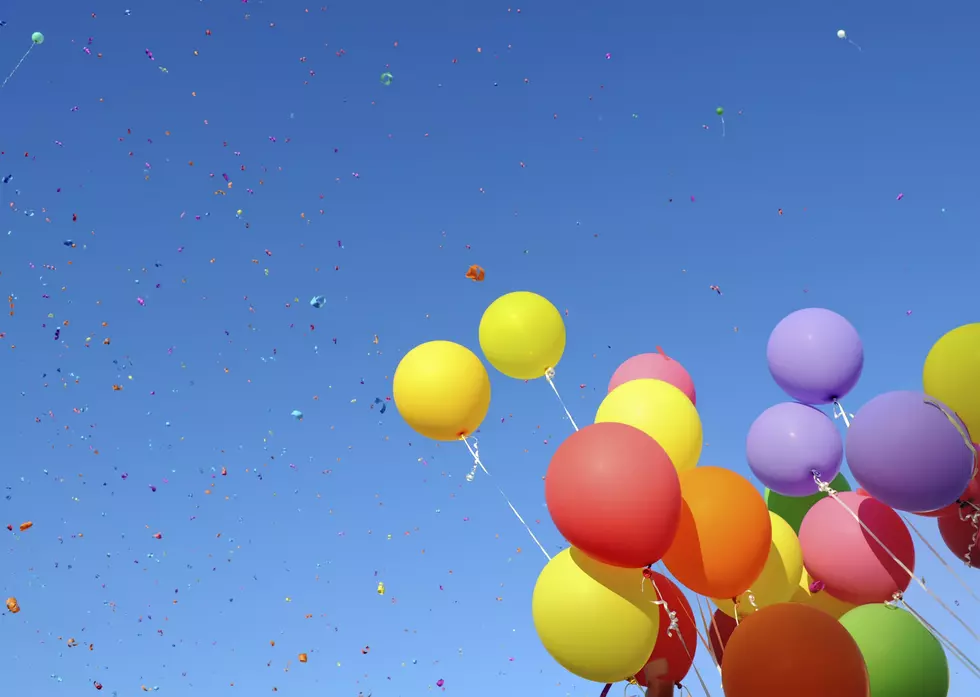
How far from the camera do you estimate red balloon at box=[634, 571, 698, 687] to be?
5.13m

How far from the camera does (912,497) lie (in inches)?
189

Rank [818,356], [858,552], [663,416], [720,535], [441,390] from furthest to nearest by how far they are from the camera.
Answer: [818,356] < [441,390] < [858,552] < [663,416] < [720,535]

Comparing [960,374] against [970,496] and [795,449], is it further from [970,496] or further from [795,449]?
[795,449]

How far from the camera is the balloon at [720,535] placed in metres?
4.52

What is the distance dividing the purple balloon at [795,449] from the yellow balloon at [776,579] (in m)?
0.41

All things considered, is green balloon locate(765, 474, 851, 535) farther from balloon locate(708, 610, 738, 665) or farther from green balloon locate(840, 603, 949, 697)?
green balloon locate(840, 603, 949, 697)

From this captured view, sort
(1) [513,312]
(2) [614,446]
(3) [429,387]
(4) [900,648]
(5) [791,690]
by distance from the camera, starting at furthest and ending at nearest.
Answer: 1. (1) [513,312]
2. (3) [429,387]
3. (4) [900,648]
4. (2) [614,446]
5. (5) [791,690]

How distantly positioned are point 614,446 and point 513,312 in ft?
6.19

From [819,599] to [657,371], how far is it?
1.89m

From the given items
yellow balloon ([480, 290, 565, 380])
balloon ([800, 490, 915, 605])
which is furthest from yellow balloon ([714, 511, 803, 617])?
yellow balloon ([480, 290, 565, 380])

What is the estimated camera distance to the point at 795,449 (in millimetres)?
5566

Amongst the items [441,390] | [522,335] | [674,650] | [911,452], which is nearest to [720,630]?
[674,650]

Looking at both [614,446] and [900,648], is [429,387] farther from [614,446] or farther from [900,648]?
[900,648]

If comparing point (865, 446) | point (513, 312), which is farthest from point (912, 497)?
point (513, 312)
